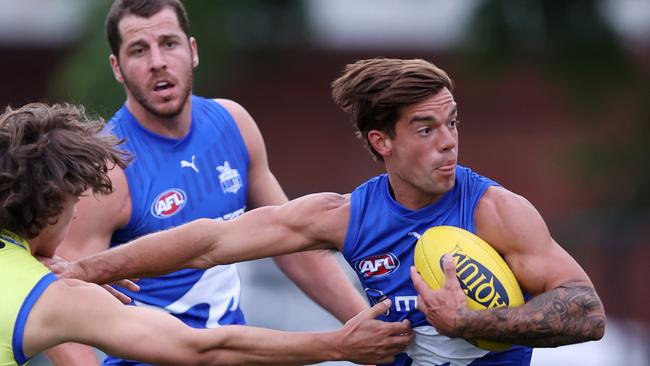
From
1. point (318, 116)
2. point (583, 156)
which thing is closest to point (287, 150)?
point (318, 116)

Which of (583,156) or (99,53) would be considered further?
(583,156)

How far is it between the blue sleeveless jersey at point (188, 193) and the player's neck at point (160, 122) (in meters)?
0.03

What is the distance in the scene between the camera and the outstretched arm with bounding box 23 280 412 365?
467 cm

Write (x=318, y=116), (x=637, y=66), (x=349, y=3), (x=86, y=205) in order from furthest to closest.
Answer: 1. (x=349, y=3)
2. (x=318, y=116)
3. (x=637, y=66)
4. (x=86, y=205)

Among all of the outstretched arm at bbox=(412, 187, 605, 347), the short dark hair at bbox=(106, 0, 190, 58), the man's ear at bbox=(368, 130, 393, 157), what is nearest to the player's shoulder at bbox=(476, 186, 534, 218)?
the outstretched arm at bbox=(412, 187, 605, 347)

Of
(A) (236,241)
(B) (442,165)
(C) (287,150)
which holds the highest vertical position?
(B) (442,165)

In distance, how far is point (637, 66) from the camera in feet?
54.7

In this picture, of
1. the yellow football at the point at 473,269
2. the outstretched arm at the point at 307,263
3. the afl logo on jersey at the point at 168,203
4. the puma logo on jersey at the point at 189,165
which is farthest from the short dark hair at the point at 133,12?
the yellow football at the point at 473,269

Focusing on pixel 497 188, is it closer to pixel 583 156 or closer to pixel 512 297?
pixel 512 297

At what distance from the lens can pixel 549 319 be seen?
512 centimetres

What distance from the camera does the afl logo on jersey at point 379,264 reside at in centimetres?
547

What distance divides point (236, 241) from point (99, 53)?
10.2m

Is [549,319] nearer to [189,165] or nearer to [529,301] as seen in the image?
[529,301]

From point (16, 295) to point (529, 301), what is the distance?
83.4 inches
